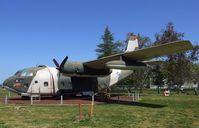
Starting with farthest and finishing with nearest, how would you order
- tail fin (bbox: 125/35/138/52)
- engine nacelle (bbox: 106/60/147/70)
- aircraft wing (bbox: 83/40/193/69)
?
tail fin (bbox: 125/35/138/52)
engine nacelle (bbox: 106/60/147/70)
aircraft wing (bbox: 83/40/193/69)

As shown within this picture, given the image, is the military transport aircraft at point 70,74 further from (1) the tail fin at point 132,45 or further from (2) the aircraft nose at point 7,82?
(1) the tail fin at point 132,45

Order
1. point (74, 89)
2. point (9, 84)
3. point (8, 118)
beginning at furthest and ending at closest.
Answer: point (74, 89), point (9, 84), point (8, 118)

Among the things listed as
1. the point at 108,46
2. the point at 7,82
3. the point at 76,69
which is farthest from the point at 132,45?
the point at 108,46

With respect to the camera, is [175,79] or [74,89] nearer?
[74,89]

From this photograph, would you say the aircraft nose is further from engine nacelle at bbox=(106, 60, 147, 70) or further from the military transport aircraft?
engine nacelle at bbox=(106, 60, 147, 70)

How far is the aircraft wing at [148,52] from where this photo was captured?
952 inches

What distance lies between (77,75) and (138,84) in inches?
1289

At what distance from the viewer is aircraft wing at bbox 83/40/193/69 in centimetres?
2417

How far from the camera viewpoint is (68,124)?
571 inches

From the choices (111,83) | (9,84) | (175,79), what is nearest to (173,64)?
→ (175,79)

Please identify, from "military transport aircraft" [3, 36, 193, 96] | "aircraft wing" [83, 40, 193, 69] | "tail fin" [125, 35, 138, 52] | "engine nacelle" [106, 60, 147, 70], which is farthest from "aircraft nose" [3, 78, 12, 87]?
"tail fin" [125, 35, 138, 52]

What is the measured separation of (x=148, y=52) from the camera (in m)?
26.9

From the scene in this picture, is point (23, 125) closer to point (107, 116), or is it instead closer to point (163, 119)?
point (107, 116)

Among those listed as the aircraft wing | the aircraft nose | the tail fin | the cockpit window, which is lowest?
the aircraft nose
